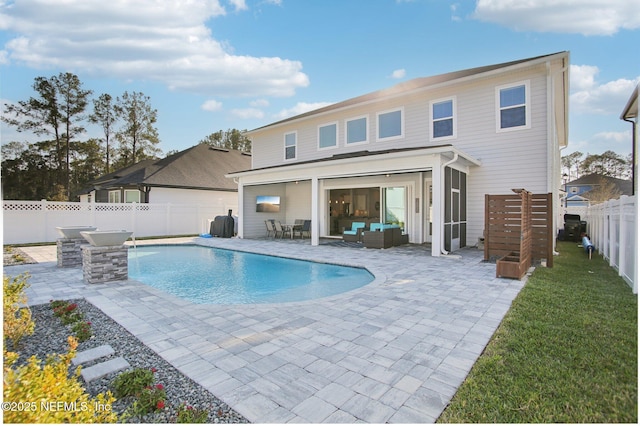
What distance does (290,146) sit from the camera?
1586cm

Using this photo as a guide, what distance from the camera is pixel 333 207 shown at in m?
14.8

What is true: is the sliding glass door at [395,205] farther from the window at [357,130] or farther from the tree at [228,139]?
the tree at [228,139]

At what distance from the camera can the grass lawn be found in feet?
7.32

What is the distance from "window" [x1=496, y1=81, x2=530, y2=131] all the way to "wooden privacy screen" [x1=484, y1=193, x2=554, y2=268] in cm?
309

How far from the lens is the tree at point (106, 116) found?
2652 centimetres

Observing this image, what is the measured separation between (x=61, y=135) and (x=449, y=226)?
2743cm

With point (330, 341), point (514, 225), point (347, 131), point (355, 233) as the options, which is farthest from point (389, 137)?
point (330, 341)

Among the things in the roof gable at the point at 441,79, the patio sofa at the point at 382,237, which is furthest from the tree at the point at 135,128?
the patio sofa at the point at 382,237

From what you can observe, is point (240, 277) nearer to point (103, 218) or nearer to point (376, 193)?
point (376, 193)

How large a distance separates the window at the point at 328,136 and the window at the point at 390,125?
2.09m

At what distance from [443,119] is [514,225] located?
4.97 metres

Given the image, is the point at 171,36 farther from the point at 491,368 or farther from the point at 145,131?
the point at 145,131

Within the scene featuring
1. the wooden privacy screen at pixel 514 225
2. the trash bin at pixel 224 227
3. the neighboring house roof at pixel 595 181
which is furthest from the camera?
the neighboring house roof at pixel 595 181

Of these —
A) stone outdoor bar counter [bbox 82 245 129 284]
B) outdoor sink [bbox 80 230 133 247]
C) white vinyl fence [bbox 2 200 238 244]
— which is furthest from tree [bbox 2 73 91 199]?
stone outdoor bar counter [bbox 82 245 129 284]
